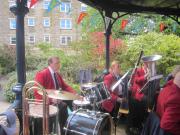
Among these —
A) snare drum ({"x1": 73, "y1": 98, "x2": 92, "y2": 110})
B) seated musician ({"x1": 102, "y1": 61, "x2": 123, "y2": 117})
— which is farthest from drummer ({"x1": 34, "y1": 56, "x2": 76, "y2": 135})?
seated musician ({"x1": 102, "y1": 61, "x2": 123, "y2": 117})

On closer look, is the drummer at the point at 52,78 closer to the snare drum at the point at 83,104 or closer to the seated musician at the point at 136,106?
the snare drum at the point at 83,104

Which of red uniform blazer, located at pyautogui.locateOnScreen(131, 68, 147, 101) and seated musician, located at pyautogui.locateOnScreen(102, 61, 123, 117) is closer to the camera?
red uniform blazer, located at pyautogui.locateOnScreen(131, 68, 147, 101)

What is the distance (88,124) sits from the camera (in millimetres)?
3982

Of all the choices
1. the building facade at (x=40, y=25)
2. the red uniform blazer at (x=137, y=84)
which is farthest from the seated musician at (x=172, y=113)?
the building facade at (x=40, y=25)

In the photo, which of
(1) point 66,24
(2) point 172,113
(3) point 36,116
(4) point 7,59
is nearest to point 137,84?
(3) point 36,116

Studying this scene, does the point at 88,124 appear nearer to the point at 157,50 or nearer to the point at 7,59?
the point at 157,50

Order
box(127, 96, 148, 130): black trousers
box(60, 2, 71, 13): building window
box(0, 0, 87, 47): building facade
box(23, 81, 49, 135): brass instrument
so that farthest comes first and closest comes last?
box(0, 0, 87, 47): building facade, box(60, 2, 71, 13): building window, box(127, 96, 148, 130): black trousers, box(23, 81, 49, 135): brass instrument

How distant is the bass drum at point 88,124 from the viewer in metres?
3.93

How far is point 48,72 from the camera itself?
535 centimetres

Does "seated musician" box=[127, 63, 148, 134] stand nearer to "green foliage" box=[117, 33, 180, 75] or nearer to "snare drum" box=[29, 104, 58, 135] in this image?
"snare drum" box=[29, 104, 58, 135]

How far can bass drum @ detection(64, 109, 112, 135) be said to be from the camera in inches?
155

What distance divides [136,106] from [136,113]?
14cm

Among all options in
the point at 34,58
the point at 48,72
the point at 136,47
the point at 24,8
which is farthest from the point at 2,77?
the point at 24,8

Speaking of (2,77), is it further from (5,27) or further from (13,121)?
(5,27)
